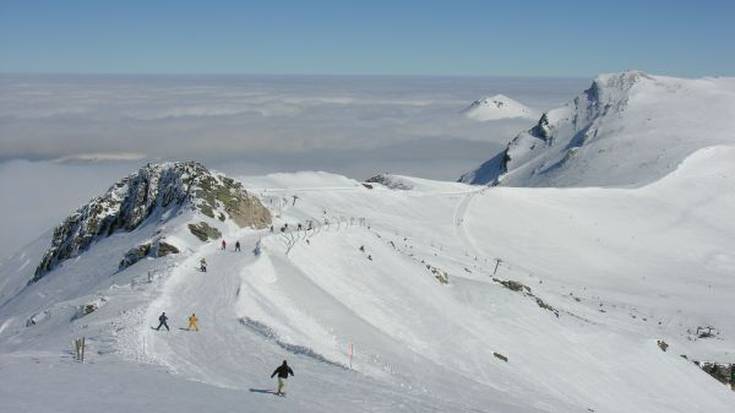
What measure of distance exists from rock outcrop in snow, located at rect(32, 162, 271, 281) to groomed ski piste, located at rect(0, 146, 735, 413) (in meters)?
2.08

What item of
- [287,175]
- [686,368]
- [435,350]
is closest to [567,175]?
[287,175]

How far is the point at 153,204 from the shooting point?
53.9 m

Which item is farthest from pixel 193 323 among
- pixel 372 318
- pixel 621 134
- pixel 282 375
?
pixel 621 134

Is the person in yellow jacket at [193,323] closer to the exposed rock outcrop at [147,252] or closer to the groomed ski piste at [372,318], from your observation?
the groomed ski piste at [372,318]

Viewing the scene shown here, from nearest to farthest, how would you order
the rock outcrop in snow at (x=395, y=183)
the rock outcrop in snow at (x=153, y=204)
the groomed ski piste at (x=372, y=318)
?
the groomed ski piste at (x=372, y=318) → the rock outcrop in snow at (x=153, y=204) → the rock outcrop in snow at (x=395, y=183)

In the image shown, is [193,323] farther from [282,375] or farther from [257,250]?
[257,250]

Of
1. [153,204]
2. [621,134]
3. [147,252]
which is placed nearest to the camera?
[147,252]

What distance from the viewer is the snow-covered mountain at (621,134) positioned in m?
122

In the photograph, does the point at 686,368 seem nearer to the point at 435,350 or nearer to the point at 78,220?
the point at 435,350

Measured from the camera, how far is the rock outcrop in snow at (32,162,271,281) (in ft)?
163

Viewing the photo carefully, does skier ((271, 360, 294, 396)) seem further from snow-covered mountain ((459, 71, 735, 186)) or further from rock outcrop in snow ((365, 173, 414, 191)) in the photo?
snow-covered mountain ((459, 71, 735, 186))

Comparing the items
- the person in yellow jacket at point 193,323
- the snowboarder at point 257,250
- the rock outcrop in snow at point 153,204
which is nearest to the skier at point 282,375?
the person in yellow jacket at point 193,323

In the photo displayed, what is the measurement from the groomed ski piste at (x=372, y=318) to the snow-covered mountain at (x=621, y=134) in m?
44.2

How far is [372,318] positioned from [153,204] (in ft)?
83.5
